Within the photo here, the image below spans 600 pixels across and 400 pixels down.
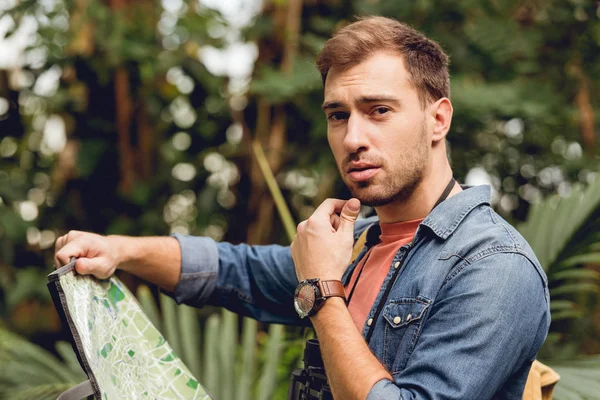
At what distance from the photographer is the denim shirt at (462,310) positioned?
116cm

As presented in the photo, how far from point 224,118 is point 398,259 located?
2.81 metres

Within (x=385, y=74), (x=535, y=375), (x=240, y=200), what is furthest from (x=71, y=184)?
(x=535, y=375)

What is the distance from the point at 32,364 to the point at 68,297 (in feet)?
4.89

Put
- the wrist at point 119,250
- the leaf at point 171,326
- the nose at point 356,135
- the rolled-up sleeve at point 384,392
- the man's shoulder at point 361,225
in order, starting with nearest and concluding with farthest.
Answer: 1. the rolled-up sleeve at point 384,392
2. the nose at point 356,135
3. the wrist at point 119,250
4. the man's shoulder at point 361,225
5. the leaf at point 171,326

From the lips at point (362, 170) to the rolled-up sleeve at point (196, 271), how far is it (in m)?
0.57

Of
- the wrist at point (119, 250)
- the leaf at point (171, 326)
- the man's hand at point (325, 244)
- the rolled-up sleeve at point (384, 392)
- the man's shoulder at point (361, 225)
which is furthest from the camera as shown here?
the leaf at point (171, 326)

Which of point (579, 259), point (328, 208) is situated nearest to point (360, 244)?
point (328, 208)

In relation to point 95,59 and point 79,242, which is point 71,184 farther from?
point 79,242

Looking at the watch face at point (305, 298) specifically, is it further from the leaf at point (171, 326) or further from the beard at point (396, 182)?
the leaf at point (171, 326)

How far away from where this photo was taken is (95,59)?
3.73m

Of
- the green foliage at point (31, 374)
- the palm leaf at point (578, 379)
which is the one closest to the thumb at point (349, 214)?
the palm leaf at point (578, 379)

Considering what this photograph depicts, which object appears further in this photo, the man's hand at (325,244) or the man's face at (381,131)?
the man's face at (381,131)

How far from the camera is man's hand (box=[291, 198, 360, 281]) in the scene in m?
1.35

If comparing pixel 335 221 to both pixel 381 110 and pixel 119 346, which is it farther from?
pixel 119 346
